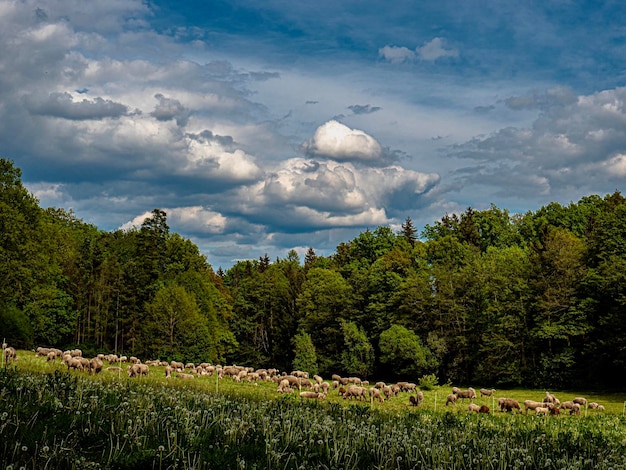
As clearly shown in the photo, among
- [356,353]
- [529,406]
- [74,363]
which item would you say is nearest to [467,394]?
[529,406]

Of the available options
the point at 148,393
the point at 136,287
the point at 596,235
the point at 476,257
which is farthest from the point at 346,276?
the point at 148,393

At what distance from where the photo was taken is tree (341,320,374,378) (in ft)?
266

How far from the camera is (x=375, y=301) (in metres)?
86.8

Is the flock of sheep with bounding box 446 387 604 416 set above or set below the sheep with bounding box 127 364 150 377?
below

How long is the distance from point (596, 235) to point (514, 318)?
45.5ft

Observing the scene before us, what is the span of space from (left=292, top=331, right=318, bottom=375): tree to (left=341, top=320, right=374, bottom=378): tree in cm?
461

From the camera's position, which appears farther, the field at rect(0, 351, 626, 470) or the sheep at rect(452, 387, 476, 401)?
the sheep at rect(452, 387, 476, 401)

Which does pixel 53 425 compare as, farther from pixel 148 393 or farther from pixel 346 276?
pixel 346 276

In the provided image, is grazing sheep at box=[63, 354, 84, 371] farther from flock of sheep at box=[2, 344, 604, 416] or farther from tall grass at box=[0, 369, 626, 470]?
tall grass at box=[0, 369, 626, 470]

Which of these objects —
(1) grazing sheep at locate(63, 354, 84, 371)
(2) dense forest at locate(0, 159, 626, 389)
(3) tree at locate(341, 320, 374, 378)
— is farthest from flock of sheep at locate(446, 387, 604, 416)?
(3) tree at locate(341, 320, 374, 378)

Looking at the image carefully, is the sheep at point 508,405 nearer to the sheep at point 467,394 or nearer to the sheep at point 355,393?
the sheep at point 467,394

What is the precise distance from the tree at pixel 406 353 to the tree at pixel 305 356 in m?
12.7

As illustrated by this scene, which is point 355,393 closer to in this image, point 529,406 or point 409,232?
point 529,406

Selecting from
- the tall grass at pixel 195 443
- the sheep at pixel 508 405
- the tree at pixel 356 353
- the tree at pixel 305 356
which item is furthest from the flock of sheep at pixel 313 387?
the tree at pixel 305 356
